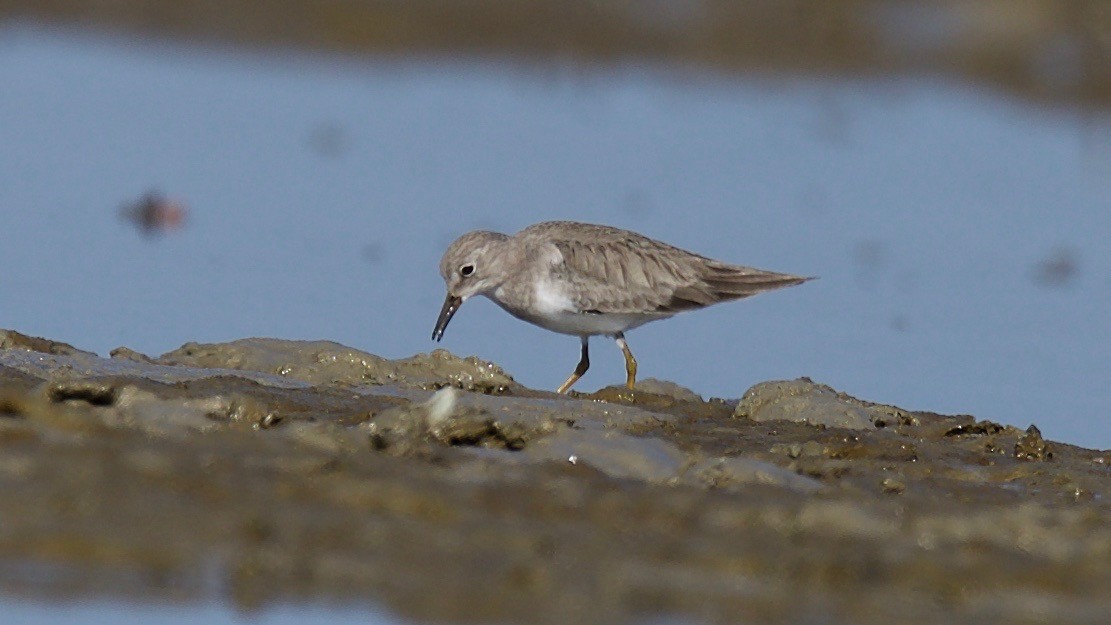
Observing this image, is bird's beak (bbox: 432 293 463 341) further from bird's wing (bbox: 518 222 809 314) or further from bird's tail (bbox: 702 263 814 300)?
bird's tail (bbox: 702 263 814 300)

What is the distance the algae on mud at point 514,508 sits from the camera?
15.7ft

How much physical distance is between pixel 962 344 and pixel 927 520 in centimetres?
518

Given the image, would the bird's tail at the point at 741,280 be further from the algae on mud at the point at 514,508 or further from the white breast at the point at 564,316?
the algae on mud at the point at 514,508

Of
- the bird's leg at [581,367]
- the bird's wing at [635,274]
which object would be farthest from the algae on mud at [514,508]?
the bird's wing at [635,274]

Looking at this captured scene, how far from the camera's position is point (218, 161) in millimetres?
14109

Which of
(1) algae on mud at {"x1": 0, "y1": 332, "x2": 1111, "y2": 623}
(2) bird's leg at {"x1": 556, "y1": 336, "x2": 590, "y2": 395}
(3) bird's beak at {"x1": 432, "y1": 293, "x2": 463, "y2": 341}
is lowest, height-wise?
(1) algae on mud at {"x1": 0, "y1": 332, "x2": 1111, "y2": 623}

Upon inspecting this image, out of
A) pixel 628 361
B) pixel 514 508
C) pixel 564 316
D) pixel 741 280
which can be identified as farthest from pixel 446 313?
pixel 514 508

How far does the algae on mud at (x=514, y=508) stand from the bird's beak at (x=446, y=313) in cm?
219

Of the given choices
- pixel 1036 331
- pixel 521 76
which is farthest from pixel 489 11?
pixel 1036 331

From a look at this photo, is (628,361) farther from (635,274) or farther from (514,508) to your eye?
(514,508)

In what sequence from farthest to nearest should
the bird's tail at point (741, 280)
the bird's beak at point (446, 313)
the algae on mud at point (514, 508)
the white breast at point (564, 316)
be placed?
the bird's tail at point (741, 280), the bird's beak at point (446, 313), the white breast at point (564, 316), the algae on mud at point (514, 508)

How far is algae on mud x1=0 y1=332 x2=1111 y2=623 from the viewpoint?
188 inches

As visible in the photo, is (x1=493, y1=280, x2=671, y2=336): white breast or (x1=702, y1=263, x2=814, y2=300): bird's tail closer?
(x1=493, y1=280, x2=671, y2=336): white breast

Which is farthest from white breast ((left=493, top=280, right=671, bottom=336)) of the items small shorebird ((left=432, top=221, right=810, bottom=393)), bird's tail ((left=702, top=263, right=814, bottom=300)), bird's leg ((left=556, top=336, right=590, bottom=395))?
bird's tail ((left=702, top=263, right=814, bottom=300))
